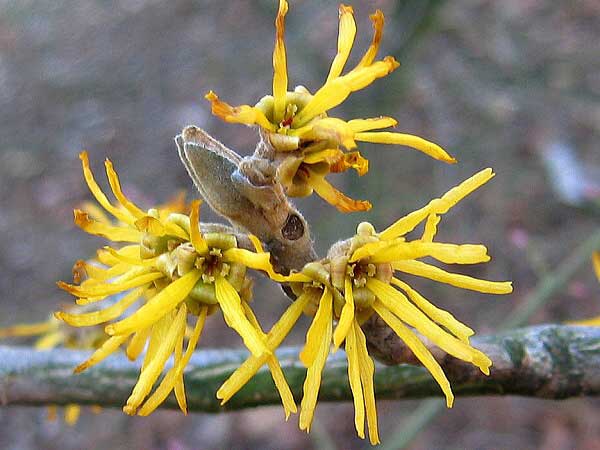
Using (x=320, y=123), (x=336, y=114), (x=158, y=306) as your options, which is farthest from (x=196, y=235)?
(x=336, y=114)

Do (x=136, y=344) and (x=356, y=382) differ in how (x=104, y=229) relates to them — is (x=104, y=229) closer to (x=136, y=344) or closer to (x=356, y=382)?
(x=136, y=344)

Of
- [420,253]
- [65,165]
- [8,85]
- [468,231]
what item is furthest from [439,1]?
[8,85]

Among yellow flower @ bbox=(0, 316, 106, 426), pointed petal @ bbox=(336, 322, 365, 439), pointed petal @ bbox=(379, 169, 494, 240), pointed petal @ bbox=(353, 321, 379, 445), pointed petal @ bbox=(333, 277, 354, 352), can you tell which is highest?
pointed petal @ bbox=(379, 169, 494, 240)

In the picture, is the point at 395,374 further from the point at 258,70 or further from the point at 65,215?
the point at 65,215

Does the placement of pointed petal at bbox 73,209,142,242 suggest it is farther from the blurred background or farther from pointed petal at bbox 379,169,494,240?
the blurred background

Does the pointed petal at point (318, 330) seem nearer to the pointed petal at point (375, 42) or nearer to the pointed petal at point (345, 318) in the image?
the pointed petal at point (345, 318)

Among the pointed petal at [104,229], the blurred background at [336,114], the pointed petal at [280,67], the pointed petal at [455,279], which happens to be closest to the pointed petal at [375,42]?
the pointed petal at [280,67]

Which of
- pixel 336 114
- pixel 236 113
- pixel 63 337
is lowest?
pixel 336 114

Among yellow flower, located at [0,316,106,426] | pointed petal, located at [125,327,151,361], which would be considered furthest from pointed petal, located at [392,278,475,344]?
yellow flower, located at [0,316,106,426]
